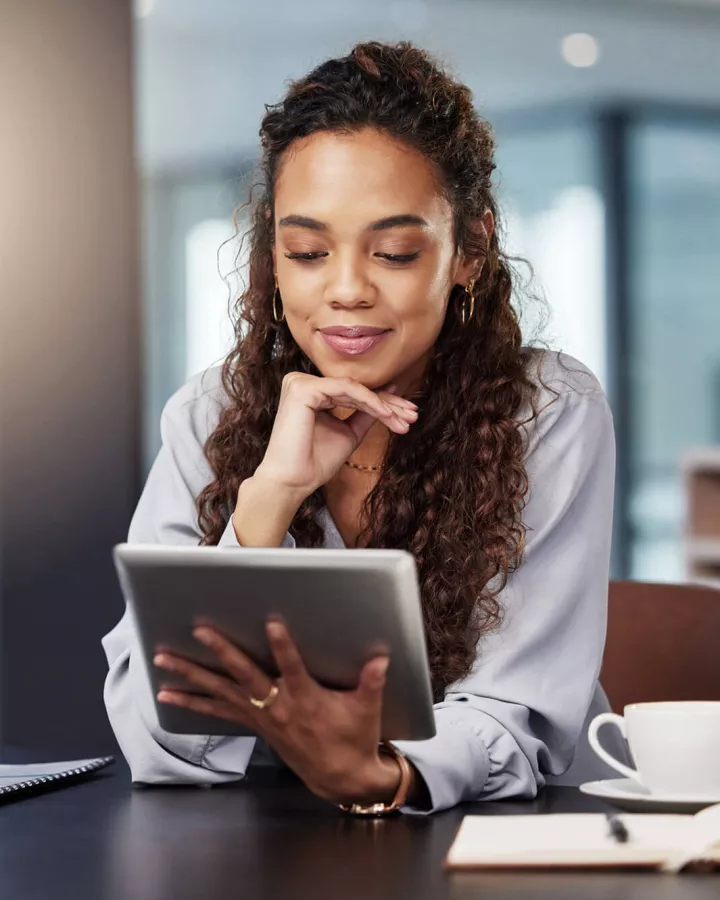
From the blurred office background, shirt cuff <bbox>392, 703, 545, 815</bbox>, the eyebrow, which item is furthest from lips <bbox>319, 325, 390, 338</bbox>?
the blurred office background

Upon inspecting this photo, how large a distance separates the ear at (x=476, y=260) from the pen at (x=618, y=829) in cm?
84

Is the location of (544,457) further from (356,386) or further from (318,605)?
(318,605)

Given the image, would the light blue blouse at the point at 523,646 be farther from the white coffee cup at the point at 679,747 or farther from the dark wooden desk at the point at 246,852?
the white coffee cup at the point at 679,747

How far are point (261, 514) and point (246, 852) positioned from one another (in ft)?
1.68

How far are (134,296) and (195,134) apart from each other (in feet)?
16.6

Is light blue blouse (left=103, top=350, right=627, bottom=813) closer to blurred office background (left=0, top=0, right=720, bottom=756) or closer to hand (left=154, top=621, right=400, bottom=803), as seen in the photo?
hand (left=154, top=621, right=400, bottom=803)

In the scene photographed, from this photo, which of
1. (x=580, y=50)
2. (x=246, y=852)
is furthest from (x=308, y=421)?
(x=580, y=50)

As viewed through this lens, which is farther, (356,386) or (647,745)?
(356,386)

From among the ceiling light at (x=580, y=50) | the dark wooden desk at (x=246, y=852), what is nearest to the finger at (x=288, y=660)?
the dark wooden desk at (x=246, y=852)

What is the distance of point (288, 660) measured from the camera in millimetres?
1017

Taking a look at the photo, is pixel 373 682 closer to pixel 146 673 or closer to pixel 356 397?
pixel 146 673

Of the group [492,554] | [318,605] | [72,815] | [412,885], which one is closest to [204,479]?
[492,554]

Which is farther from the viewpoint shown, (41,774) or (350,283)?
(350,283)

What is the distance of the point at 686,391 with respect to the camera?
7.62 metres
